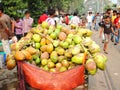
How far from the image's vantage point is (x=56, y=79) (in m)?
4.44

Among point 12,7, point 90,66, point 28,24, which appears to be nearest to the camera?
point 90,66

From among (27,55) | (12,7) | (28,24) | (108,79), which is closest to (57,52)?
(27,55)

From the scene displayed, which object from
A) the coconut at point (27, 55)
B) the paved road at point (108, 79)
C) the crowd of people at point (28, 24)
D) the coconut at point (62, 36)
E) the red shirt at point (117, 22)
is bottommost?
the paved road at point (108, 79)

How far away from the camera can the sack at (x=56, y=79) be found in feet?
14.6

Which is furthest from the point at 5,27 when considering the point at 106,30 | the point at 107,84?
the point at 106,30

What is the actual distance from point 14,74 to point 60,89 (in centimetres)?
452

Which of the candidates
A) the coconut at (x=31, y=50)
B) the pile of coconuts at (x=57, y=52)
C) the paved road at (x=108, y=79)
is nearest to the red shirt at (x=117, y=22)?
the paved road at (x=108, y=79)

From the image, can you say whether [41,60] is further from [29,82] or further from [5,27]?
[5,27]

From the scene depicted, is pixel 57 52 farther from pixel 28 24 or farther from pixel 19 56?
pixel 28 24

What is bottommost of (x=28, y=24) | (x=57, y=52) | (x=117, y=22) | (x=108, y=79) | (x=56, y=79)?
(x=108, y=79)

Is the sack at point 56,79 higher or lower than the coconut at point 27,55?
lower

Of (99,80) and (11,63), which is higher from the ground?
(11,63)

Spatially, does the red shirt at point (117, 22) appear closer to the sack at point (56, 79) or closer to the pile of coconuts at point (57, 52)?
the pile of coconuts at point (57, 52)

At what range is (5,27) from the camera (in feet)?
27.6
